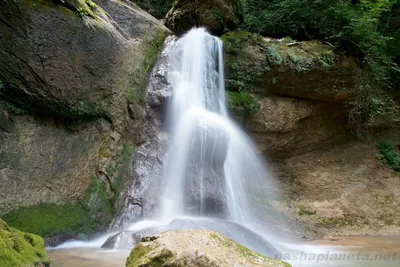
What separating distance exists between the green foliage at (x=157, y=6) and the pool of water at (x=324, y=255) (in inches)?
418

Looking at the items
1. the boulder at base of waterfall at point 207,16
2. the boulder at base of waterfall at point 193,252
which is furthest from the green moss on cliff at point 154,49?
the boulder at base of waterfall at point 193,252

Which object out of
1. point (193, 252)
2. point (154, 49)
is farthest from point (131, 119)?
point (193, 252)

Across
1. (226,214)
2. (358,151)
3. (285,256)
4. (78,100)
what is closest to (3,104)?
(78,100)

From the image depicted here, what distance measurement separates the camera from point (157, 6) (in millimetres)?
14117

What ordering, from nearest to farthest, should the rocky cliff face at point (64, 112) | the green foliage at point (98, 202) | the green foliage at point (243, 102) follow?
the rocky cliff face at point (64, 112) < the green foliage at point (98, 202) < the green foliage at point (243, 102)

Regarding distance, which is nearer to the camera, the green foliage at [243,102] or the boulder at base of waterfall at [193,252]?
the boulder at base of waterfall at [193,252]

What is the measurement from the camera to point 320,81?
926cm

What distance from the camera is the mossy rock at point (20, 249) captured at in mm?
2947

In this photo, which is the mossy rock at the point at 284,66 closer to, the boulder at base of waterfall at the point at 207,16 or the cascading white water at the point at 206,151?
the cascading white water at the point at 206,151

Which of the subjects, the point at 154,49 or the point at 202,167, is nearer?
the point at 202,167

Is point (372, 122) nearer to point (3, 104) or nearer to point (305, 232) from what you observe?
point (305, 232)

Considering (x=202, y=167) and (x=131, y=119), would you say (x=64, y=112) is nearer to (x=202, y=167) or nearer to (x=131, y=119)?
(x=131, y=119)

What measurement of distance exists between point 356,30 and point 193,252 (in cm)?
833

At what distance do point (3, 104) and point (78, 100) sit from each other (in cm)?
118
